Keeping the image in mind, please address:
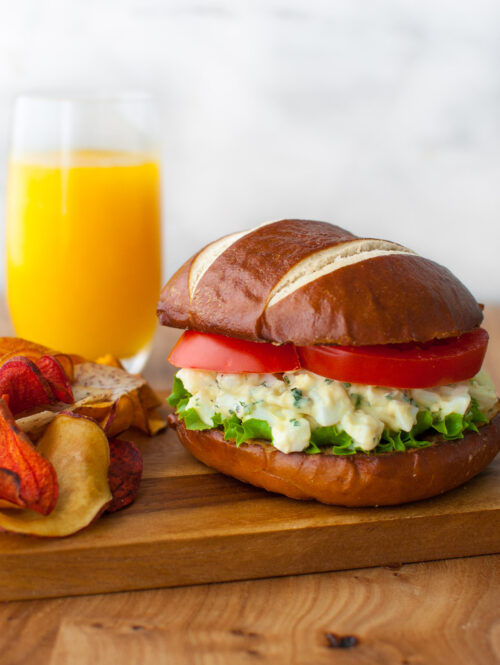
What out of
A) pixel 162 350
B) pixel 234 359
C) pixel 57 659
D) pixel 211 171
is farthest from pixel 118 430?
pixel 211 171

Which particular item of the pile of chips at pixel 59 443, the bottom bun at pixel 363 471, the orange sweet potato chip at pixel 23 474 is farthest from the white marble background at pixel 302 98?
the orange sweet potato chip at pixel 23 474

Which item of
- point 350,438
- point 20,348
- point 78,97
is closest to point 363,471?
point 350,438

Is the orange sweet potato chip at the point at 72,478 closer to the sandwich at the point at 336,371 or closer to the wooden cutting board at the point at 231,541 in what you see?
the wooden cutting board at the point at 231,541

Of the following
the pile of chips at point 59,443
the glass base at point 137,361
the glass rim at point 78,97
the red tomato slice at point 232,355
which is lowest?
the glass base at point 137,361

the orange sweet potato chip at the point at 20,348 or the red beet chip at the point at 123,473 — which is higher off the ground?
the orange sweet potato chip at the point at 20,348

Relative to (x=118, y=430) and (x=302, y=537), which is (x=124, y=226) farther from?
(x=302, y=537)

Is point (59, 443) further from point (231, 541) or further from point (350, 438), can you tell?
point (350, 438)
